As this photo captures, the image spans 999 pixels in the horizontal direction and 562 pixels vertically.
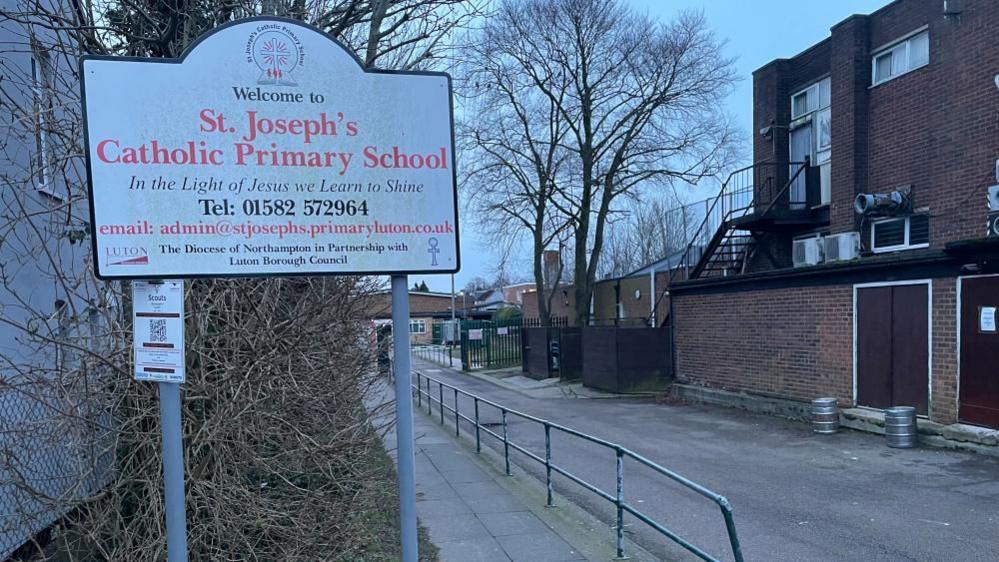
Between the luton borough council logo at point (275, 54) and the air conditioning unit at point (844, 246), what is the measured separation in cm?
1497

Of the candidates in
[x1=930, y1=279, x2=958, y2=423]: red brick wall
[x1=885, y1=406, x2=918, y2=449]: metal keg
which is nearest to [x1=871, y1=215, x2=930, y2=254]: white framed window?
[x1=930, y1=279, x2=958, y2=423]: red brick wall

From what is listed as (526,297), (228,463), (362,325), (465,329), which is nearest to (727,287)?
(362,325)

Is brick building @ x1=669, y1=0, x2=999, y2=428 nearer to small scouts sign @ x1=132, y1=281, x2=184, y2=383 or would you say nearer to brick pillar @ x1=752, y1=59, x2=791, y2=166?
brick pillar @ x1=752, y1=59, x2=791, y2=166

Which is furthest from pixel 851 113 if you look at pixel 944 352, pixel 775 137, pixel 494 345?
pixel 494 345

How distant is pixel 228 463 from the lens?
15.7ft

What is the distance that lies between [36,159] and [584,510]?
6.02m

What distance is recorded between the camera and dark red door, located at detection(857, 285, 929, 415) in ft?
38.0

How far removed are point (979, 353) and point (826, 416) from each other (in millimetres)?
2779

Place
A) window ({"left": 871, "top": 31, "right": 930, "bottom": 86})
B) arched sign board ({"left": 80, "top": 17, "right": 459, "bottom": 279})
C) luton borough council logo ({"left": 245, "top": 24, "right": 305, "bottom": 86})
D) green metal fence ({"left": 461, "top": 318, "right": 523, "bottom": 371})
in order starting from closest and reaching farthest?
arched sign board ({"left": 80, "top": 17, "right": 459, "bottom": 279}), luton borough council logo ({"left": 245, "top": 24, "right": 305, "bottom": 86}), window ({"left": 871, "top": 31, "right": 930, "bottom": 86}), green metal fence ({"left": 461, "top": 318, "right": 523, "bottom": 371})

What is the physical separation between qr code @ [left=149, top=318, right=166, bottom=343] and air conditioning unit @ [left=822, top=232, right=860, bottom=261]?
50.6 feet

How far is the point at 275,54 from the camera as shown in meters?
3.33

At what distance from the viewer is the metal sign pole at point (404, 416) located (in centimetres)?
340

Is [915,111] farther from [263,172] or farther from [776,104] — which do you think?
[263,172]

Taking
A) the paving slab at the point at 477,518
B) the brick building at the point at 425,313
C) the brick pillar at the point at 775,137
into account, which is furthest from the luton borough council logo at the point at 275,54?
the brick building at the point at 425,313
